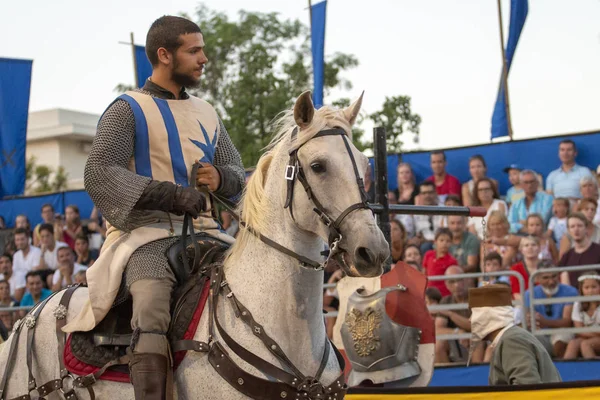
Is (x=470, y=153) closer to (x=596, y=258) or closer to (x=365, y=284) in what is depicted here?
(x=596, y=258)

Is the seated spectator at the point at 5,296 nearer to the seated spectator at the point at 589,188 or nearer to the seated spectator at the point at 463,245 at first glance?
the seated spectator at the point at 463,245

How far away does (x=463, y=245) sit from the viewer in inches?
367

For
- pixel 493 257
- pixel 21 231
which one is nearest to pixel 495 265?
pixel 493 257

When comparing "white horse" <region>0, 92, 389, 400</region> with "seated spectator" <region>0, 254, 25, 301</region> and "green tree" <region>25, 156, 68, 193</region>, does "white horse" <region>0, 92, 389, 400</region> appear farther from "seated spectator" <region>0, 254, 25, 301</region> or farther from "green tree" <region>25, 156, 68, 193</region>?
"green tree" <region>25, 156, 68, 193</region>

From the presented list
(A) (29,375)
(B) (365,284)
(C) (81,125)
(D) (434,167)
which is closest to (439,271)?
(D) (434,167)

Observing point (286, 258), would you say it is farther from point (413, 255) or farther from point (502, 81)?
point (502, 81)

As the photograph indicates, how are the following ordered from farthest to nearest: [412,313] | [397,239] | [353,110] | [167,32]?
[397,239] < [412,313] < [167,32] < [353,110]

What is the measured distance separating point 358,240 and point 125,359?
139 cm

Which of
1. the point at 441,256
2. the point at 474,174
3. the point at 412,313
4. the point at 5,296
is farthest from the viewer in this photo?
the point at 5,296

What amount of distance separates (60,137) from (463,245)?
44.7 m

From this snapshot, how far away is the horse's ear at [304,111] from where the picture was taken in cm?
412

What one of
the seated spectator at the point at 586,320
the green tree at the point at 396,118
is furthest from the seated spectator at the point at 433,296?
the green tree at the point at 396,118

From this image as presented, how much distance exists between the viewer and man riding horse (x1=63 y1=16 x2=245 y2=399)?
4258 mm

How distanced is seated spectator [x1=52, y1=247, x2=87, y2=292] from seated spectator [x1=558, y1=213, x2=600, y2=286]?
604 cm
